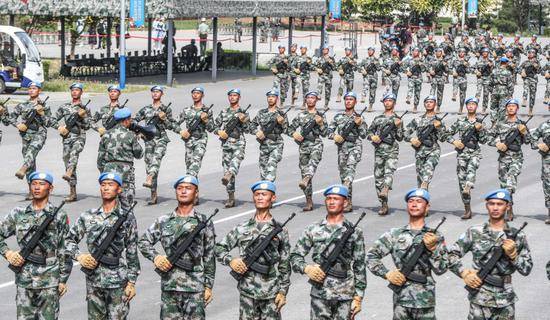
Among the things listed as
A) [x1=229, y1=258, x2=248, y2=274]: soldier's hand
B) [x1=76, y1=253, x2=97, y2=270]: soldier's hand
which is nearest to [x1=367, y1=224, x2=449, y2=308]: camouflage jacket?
[x1=229, y1=258, x2=248, y2=274]: soldier's hand

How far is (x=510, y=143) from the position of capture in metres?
21.6

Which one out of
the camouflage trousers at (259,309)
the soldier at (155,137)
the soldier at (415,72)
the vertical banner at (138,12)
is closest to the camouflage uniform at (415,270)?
the camouflage trousers at (259,309)

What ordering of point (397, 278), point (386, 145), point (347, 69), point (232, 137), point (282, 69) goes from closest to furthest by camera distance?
point (397, 278) < point (386, 145) < point (232, 137) < point (282, 69) < point (347, 69)

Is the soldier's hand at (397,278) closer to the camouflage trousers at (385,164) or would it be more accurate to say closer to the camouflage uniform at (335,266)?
the camouflage uniform at (335,266)

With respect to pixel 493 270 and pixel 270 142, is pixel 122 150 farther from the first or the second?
pixel 493 270

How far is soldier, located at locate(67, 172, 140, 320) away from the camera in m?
12.6

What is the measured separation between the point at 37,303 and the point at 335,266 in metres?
2.88

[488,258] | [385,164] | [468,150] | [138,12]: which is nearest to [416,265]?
[488,258]

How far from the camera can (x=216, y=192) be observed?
24.0 metres

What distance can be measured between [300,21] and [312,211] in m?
67.0

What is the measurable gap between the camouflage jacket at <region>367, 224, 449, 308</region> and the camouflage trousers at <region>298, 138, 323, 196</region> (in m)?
9.94

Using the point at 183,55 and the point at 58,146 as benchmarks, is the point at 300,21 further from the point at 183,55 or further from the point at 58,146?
the point at 58,146

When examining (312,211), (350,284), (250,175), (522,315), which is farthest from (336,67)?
(350,284)

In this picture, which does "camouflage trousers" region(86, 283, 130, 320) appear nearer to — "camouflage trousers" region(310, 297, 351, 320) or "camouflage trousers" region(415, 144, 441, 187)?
"camouflage trousers" region(310, 297, 351, 320)
